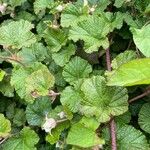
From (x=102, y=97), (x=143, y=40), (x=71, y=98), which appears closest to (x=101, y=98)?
(x=102, y=97)

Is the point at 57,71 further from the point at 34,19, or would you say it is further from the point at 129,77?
the point at 129,77

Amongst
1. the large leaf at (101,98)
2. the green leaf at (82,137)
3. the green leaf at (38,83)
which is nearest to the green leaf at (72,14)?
the green leaf at (38,83)

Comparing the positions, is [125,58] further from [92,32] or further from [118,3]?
[118,3]

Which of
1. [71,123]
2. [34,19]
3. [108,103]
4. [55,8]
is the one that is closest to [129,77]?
[108,103]

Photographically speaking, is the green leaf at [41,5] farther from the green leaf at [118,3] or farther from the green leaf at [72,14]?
the green leaf at [118,3]

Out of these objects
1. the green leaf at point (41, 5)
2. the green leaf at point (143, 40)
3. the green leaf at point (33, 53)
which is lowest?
the green leaf at point (33, 53)

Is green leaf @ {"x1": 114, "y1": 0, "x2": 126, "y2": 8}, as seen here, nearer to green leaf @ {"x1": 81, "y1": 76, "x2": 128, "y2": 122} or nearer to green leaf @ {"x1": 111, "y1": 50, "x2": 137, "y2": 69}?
green leaf @ {"x1": 111, "y1": 50, "x2": 137, "y2": 69}

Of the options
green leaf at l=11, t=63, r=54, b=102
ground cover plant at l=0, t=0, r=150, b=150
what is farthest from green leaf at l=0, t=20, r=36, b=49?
green leaf at l=11, t=63, r=54, b=102

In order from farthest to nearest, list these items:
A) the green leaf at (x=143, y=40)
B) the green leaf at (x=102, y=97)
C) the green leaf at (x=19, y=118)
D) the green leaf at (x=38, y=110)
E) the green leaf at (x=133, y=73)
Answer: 1. the green leaf at (x=19, y=118)
2. the green leaf at (x=38, y=110)
3. the green leaf at (x=102, y=97)
4. the green leaf at (x=143, y=40)
5. the green leaf at (x=133, y=73)

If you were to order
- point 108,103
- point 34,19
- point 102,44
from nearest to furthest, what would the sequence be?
point 108,103 → point 102,44 → point 34,19
